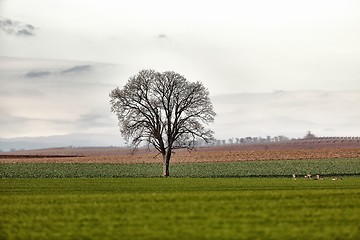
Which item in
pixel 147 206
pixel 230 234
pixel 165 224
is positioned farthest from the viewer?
pixel 147 206

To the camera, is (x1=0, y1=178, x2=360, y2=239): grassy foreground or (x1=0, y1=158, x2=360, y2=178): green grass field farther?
(x1=0, y1=158, x2=360, y2=178): green grass field

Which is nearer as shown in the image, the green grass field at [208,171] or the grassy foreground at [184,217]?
the grassy foreground at [184,217]

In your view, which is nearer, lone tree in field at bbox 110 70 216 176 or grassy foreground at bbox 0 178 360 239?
grassy foreground at bbox 0 178 360 239

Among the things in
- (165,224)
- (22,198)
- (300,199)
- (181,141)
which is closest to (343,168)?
(181,141)

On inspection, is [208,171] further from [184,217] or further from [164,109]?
[184,217]

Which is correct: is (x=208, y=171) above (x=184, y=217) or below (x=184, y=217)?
above

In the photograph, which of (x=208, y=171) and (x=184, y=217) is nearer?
(x=184, y=217)

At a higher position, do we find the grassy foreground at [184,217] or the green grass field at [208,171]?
the green grass field at [208,171]

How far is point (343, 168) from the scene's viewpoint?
66812 millimetres

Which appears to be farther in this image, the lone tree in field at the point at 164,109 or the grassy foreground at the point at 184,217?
the lone tree in field at the point at 164,109

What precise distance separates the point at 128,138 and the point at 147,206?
37961 mm

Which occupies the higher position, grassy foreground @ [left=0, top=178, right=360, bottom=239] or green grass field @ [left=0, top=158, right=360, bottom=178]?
green grass field @ [left=0, top=158, right=360, bottom=178]

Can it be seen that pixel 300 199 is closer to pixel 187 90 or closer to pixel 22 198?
pixel 22 198

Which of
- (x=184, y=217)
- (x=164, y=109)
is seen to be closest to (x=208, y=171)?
(x=164, y=109)
